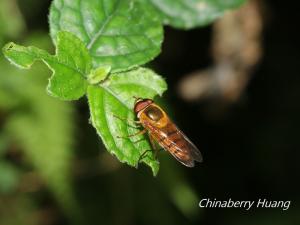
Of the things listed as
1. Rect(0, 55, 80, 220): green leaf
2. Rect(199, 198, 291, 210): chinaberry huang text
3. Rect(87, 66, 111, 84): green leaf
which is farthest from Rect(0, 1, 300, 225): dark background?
Rect(87, 66, 111, 84): green leaf

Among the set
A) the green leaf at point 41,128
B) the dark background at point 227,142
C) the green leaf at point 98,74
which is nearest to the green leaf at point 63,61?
the green leaf at point 98,74

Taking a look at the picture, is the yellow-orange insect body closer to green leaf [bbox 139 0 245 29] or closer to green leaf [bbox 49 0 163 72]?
green leaf [bbox 49 0 163 72]

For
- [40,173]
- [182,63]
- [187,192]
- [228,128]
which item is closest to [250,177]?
[228,128]

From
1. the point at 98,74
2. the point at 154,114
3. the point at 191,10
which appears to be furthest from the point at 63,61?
the point at 191,10

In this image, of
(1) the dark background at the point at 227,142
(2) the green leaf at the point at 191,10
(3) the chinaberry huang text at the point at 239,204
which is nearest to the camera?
(2) the green leaf at the point at 191,10

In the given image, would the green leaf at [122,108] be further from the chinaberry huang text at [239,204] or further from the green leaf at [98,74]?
the chinaberry huang text at [239,204]
